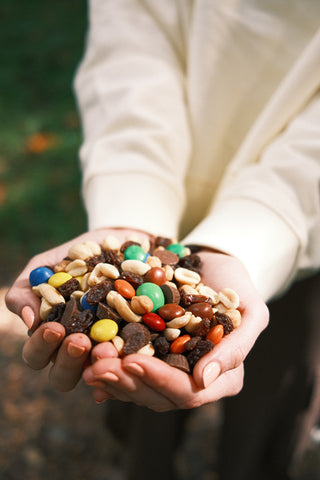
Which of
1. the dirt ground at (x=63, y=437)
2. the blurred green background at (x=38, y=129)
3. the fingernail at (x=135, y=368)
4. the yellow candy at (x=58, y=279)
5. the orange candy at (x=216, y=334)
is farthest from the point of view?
the blurred green background at (x=38, y=129)

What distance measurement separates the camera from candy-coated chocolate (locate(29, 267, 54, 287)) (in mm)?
1054

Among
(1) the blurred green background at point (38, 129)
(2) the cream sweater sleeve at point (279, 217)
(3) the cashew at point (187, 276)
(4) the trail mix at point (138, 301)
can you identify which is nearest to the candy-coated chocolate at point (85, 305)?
(4) the trail mix at point (138, 301)

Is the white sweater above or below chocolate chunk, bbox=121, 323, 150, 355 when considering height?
above

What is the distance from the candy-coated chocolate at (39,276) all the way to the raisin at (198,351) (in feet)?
1.23

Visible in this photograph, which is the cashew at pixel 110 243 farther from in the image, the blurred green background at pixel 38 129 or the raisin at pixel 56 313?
the blurred green background at pixel 38 129

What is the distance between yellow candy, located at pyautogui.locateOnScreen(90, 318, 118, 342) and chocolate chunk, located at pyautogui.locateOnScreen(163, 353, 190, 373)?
12 cm

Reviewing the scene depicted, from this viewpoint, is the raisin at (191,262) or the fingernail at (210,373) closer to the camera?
the fingernail at (210,373)

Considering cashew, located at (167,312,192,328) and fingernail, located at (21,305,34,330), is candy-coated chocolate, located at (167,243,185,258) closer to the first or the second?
cashew, located at (167,312,192,328)

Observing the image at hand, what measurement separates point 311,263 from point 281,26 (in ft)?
2.02

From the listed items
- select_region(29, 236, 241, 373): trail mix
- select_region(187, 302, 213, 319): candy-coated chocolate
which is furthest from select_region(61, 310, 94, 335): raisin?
select_region(187, 302, 213, 319): candy-coated chocolate

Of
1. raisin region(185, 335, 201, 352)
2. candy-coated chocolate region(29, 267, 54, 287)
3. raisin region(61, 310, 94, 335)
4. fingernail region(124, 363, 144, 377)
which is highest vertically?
fingernail region(124, 363, 144, 377)

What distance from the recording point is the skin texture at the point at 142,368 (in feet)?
2.73

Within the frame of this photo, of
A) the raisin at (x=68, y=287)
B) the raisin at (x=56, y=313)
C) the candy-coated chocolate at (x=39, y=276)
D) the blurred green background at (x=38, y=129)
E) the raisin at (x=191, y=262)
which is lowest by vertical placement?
the blurred green background at (x=38, y=129)

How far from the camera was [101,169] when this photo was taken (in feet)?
4.27
